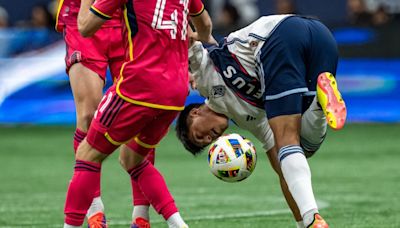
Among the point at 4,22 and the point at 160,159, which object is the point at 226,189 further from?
the point at 4,22

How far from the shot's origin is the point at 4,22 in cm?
2142

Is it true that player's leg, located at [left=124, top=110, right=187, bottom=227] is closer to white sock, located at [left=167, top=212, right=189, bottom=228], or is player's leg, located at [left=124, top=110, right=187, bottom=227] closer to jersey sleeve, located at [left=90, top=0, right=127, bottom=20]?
white sock, located at [left=167, top=212, right=189, bottom=228]

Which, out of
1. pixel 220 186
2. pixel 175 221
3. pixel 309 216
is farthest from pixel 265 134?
pixel 220 186

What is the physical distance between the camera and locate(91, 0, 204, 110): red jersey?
7.07 meters

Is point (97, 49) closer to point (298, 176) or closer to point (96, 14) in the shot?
point (96, 14)

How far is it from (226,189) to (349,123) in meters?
7.64

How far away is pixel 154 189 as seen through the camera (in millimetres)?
7844

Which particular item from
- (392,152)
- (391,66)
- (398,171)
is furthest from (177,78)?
(391,66)

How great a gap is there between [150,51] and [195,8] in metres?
0.84

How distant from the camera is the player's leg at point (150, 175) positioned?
7676 millimetres

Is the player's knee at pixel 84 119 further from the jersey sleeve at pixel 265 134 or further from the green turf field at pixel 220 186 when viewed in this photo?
the jersey sleeve at pixel 265 134

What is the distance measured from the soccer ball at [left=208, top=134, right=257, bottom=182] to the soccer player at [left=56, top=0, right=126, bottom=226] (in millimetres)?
1191

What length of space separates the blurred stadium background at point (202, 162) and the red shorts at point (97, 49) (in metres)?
1.40

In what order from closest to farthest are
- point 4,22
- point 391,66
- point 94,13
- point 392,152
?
1. point 94,13
2. point 392,152
3. point 391,66
4. point 4,22
